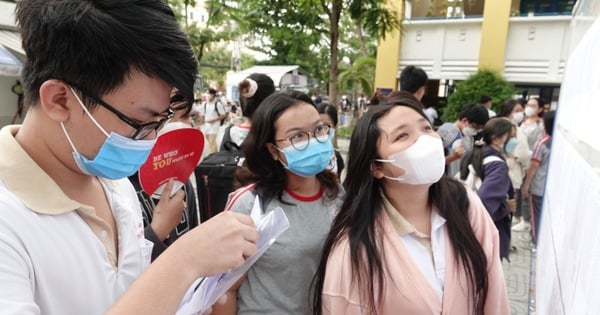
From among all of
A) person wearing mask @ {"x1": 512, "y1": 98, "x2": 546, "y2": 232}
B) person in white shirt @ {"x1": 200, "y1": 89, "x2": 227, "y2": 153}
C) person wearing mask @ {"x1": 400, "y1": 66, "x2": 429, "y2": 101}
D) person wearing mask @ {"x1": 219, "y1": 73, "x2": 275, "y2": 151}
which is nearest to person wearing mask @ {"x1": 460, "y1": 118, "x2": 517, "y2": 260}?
person wearing mask @ {"x1": 400, "y1": 66, "x2": 429, "y2": 101}

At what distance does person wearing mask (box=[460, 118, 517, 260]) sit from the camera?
116 inches

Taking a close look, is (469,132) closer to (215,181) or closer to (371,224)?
(215,181)

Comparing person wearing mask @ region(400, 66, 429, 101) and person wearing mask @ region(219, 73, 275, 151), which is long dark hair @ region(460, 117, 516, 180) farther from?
person wearing mask @ region(219, 73, 275, 151)

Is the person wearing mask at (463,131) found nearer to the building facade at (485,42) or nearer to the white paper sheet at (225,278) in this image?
the white paper sheet at (225,278)

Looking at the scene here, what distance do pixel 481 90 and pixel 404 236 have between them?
10411mm

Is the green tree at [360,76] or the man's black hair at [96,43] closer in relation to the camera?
the man's black hair at [96,43]

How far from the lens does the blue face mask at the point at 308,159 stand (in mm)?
1749

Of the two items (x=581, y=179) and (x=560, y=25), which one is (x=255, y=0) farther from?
(x=560, y=25)

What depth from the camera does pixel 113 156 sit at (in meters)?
0.93

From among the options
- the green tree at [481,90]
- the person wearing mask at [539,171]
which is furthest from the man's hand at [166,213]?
the green tree at [481,90]

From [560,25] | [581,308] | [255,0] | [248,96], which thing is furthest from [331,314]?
[560,25]

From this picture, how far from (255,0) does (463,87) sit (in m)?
7.72

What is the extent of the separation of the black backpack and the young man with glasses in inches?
59.3

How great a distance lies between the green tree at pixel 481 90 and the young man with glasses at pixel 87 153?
10.8 m
